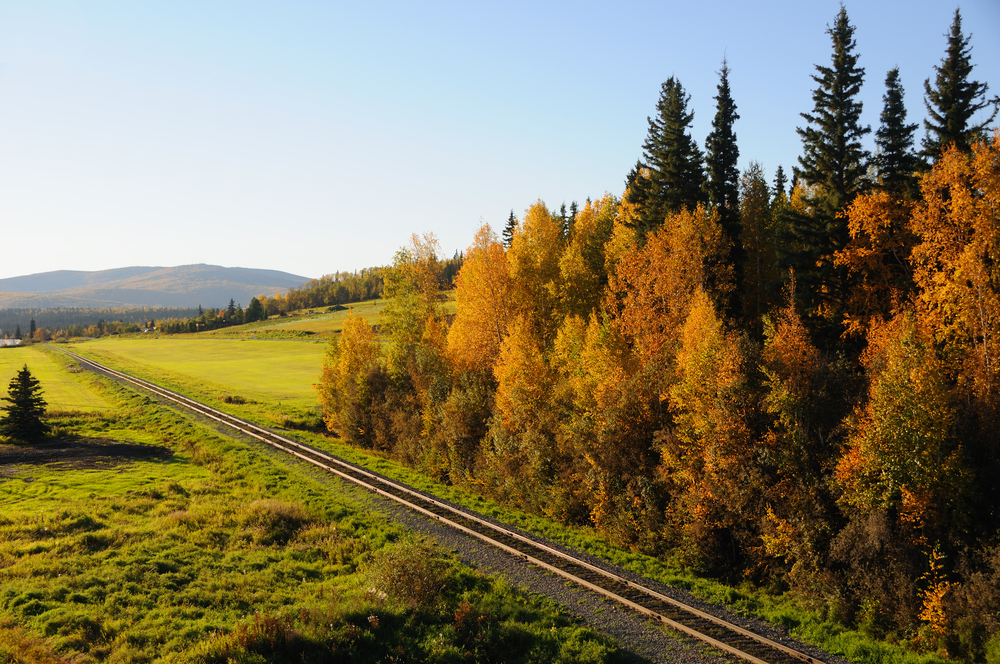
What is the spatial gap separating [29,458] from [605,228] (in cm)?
5305

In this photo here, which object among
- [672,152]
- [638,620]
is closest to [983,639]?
[638,620]

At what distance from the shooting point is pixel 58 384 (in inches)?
3140

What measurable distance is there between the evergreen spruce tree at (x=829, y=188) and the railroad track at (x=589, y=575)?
2044cm

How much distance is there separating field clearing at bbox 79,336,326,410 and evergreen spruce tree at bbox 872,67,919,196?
186 feet

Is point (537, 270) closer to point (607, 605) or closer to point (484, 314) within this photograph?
point (484, 314)

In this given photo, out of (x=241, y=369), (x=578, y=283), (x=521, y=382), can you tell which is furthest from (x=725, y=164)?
(x=241, y=369)

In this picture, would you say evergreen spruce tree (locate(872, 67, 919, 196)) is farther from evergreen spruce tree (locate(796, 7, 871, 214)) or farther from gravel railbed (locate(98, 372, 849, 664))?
gravel railbed (locate(98, 372, 849, 664))

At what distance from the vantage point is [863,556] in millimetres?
18453

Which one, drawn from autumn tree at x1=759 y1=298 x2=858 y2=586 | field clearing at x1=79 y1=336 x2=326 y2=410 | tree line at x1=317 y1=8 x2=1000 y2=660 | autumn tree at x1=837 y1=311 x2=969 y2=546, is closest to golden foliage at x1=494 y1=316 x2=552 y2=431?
tree line at x1=317 y1=8 x2=1000 y2=660

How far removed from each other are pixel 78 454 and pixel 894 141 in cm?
6026

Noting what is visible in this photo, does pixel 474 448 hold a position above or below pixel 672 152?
below

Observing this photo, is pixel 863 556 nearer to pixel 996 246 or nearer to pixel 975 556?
pixel 975 556

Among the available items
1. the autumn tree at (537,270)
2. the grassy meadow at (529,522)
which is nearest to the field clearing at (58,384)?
the grassy meadow at (529,522)

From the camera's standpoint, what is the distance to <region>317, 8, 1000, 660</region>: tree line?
1828 centimetres
